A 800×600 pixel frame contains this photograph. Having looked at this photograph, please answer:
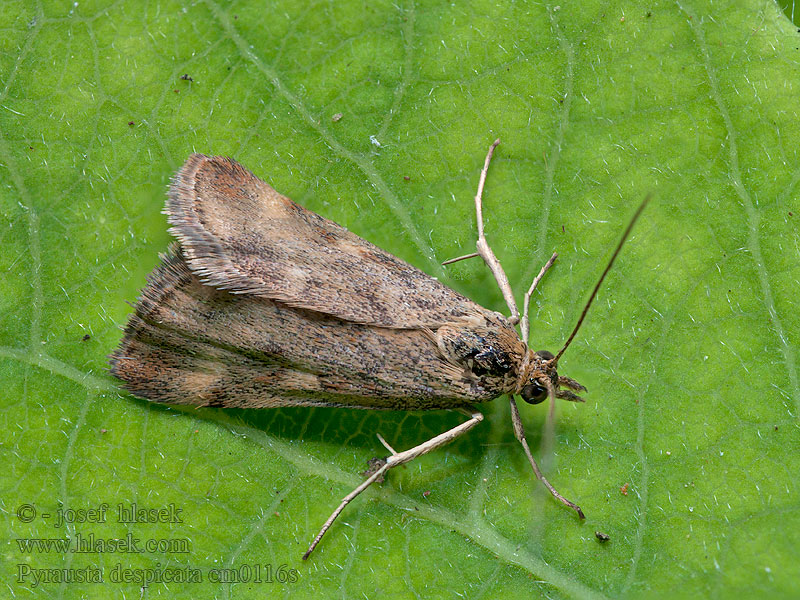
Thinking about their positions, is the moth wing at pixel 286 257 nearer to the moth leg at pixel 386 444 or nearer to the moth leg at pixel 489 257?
the moth leg at pixel 489 257

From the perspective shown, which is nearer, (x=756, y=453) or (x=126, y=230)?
(x=756, y=453)

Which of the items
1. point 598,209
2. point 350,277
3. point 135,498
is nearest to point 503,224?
point 598,209

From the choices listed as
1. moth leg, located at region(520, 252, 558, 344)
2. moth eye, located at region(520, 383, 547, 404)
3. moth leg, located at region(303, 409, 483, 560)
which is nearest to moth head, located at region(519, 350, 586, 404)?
moth eye, located at region(520, 383, 547, 404)

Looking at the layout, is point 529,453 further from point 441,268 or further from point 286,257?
point 286,257

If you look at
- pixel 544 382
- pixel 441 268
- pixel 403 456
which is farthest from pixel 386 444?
pixel 441 268

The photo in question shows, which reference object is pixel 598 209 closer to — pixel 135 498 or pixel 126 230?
pixel 126 230

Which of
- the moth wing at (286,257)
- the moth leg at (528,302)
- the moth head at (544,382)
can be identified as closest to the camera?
the moth wing at (286,257)

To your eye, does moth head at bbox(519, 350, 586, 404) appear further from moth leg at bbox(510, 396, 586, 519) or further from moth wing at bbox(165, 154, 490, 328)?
moth wing at bbox(165, 154, 490, 328)

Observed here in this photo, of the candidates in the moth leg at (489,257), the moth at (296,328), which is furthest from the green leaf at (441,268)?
the moth at (296,328)
